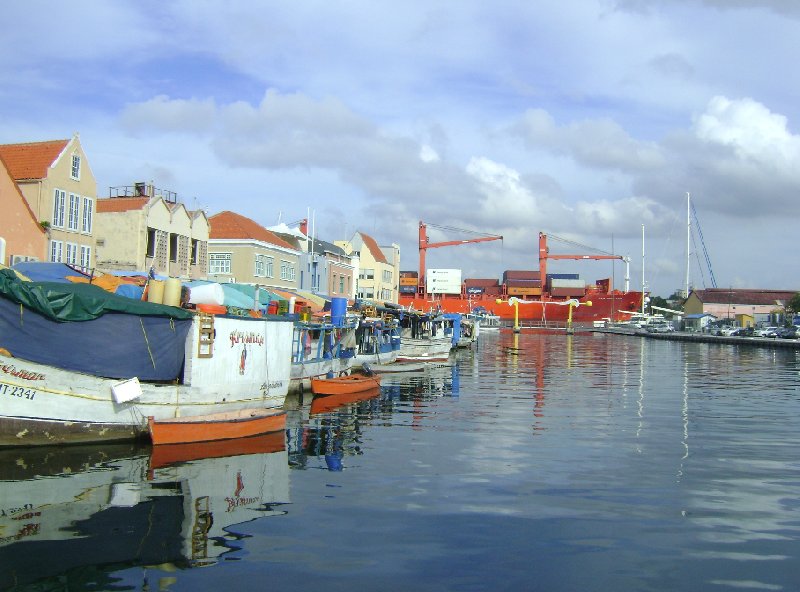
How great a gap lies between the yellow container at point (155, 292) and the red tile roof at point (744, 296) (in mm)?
126934

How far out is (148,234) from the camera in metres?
44.4

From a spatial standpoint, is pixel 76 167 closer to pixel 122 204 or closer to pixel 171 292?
pixel 122 204

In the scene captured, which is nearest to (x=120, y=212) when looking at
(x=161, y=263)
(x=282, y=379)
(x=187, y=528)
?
(x=161, y=263)

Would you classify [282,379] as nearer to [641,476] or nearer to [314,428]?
[314,428]

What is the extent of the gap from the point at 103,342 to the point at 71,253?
23.9m

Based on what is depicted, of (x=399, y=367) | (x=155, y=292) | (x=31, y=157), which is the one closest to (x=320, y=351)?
(x=399, y=367)

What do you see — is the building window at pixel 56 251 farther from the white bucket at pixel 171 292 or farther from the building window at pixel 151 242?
the white bucket at pixel 171 292

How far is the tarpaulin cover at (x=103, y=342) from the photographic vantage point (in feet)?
50.7

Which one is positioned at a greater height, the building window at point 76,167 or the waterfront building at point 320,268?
the building window at point 76,167

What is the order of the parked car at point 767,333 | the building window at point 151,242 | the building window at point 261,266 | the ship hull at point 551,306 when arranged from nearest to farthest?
the building window at point 151,242 < the building window at point 261,266 < the parked car at point 767,333 < the ship hull at point 551,306

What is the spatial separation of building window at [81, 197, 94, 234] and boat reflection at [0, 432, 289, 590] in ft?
85.7

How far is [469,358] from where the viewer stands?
189ft

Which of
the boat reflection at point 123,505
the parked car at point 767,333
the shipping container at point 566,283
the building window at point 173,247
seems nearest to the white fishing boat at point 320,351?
the boat reflection at point 123,505

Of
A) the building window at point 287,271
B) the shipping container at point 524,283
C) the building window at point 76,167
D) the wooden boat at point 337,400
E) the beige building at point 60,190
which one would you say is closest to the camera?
the wooden boat at point 337,400
